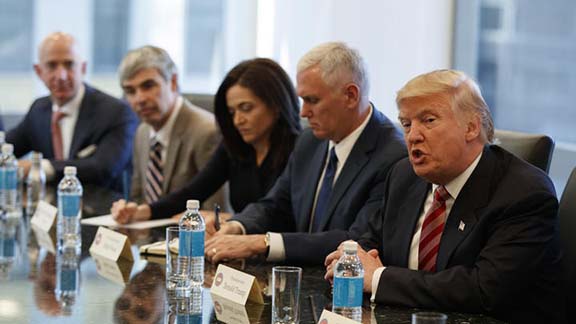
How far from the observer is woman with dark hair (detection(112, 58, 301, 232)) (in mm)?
4156

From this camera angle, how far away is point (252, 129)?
A: 4.17 meters

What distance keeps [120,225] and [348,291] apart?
183cm

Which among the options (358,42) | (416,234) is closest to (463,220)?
(416,234)

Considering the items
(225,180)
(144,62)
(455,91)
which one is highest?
(455,91)

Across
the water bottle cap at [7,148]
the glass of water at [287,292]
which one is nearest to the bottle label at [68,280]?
the glass of water at [287,292]

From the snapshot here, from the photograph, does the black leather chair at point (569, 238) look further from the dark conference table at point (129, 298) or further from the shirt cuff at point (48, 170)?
the shirt cuff at point (48, 170)

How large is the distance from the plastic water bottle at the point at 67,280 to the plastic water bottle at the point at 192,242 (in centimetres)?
32

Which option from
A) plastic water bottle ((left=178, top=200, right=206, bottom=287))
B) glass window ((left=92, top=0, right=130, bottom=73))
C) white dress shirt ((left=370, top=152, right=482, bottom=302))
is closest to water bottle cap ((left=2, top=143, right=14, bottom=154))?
plastic water bottle ((left=178, top=200, right=206, bottom=287))

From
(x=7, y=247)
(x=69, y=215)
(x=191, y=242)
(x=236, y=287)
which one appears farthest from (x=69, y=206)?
(x=236, y=287)

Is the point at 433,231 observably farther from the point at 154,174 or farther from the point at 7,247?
the point at 154,174

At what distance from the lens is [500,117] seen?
5434 millimetres

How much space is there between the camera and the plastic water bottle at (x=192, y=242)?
2783mm

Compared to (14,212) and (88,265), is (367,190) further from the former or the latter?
(14,212)

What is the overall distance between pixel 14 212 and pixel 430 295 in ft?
7.48
